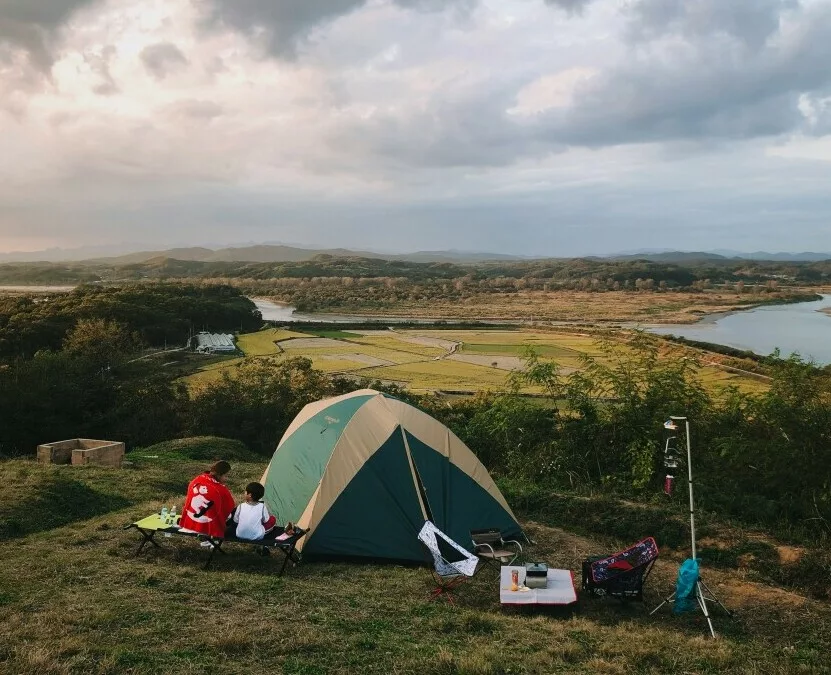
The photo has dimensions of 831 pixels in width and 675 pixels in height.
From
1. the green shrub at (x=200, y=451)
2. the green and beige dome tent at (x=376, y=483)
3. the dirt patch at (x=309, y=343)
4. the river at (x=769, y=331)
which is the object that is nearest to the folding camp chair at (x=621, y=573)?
the green and beige dome tent at (x=376, y=483)

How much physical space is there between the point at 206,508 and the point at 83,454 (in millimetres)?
7538

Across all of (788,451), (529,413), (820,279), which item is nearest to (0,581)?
(529,413)

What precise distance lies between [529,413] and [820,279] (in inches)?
6067

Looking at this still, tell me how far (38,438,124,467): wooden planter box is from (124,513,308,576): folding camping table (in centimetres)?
658

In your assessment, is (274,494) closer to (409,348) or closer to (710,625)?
(710,625)

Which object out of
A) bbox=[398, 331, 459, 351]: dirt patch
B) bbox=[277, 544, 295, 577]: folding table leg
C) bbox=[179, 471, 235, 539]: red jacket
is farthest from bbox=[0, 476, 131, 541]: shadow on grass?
bbox=[398, 331, 459, 351]: dirt patch

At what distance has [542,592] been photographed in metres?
7.23

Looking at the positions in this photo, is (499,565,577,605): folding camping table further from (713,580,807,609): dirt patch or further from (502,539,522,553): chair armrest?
(713,580,807,609): dirt patch

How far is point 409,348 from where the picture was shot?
48344 mm

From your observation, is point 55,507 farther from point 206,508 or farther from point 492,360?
point 492,360

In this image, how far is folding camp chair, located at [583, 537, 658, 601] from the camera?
741cm

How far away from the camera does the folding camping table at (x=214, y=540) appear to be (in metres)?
8.12

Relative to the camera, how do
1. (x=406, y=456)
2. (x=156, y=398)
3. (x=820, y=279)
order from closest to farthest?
(x=406, y=456), (x=156, y=398), (x=820, y=279)

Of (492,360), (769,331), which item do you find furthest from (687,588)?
(769,331)
